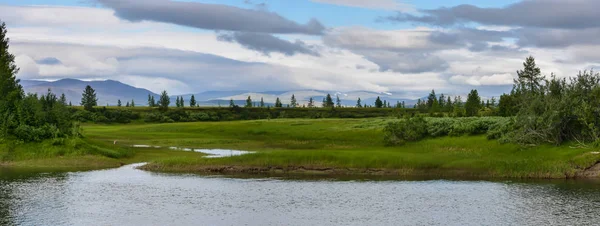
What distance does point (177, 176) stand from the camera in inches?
2884

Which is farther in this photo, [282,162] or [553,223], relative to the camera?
[282,162]

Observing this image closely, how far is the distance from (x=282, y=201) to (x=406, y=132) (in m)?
50.5

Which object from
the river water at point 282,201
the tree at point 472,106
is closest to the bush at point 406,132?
the river water at point 282,201

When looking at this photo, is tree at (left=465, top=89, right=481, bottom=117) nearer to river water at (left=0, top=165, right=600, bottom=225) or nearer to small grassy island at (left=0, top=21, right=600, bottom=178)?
small grassy island at (left=0, top=21, right=600, bottom=178)

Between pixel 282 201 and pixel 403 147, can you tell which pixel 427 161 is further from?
pixel 282 201

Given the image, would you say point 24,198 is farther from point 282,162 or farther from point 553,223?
point 553,223

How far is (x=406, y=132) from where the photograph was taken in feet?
337

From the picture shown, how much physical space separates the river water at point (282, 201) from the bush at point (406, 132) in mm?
32783

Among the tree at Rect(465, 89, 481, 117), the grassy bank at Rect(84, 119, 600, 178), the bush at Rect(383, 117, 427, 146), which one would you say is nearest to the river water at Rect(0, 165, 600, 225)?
the grassy bank at Rect(84, 119, 600, 178)

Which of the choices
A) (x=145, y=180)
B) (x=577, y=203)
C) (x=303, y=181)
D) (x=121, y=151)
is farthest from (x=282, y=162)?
(x=577, y=203)

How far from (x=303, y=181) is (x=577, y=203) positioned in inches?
1118

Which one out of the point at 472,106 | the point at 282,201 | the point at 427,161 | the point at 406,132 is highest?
the point at 472,106

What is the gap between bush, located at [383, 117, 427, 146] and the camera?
335ft

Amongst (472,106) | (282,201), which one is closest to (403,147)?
(282,201)
